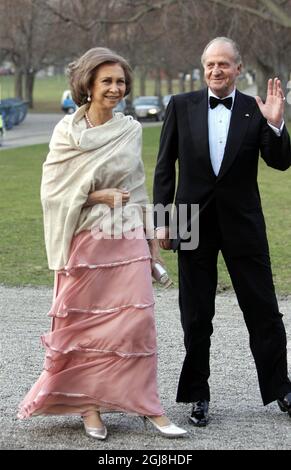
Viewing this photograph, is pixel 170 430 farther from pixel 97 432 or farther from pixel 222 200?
pixel 222 200

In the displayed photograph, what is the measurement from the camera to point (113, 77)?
519 centimetres

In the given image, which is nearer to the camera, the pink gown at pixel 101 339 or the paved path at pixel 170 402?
the paved path at pixel 170 402

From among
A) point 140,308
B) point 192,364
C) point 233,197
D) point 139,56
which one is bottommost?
point 139,56

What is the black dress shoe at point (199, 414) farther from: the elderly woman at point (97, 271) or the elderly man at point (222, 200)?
the elderly woman at point (97, 271)

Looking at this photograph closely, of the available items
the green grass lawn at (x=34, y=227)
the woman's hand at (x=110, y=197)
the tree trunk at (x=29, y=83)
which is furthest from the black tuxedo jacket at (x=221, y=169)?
the tree trunk at (x=29, y=83)

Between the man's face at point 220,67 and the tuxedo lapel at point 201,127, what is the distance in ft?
0.38

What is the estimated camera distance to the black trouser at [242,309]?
545 centimetres

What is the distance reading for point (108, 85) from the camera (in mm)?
5188

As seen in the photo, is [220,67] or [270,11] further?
[270,11]

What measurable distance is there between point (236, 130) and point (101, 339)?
1313mm

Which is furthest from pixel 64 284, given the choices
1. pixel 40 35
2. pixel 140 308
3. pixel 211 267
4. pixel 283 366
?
pixel 40 35

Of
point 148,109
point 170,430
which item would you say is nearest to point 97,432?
point 170,430
